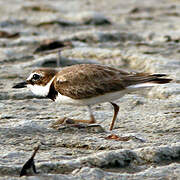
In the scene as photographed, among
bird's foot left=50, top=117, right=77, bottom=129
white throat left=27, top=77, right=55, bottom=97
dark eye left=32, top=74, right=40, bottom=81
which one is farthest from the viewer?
dark eye left=32, top=74, right=40, bottom=81

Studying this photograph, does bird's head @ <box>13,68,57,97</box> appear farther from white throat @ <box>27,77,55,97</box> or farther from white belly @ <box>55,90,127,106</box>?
white belly @ <box>55,90,127,106</box>

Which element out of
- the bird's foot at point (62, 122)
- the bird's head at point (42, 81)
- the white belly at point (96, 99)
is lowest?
the bird's foot at point (62, 122)

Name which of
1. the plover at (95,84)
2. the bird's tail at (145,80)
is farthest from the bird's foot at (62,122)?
the bird's tail at (145,80)

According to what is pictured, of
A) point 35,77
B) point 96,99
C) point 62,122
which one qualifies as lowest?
point 62,122

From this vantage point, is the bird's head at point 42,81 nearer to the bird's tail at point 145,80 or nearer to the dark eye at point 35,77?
the dark eye at point 35,77

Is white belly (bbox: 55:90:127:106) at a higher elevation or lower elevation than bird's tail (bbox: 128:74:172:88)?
lower

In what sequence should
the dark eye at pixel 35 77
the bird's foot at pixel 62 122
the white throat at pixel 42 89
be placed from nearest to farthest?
the bird's foot at pixel 62 122
the white throat at pixel 42 89
the dark eye at pixel 35 77

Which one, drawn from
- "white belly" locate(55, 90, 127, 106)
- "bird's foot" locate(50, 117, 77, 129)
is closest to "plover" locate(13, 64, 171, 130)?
"white belly" locate(55, 90, 127, 106)

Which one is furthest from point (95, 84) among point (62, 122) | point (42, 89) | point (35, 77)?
point (35, 77)

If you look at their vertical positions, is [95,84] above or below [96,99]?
above

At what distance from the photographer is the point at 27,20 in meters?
8.54

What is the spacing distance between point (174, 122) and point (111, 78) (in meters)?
0.61

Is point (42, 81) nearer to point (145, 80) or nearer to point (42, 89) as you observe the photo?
point (42, 89)

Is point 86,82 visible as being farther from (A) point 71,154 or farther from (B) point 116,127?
(A) point 71,154
